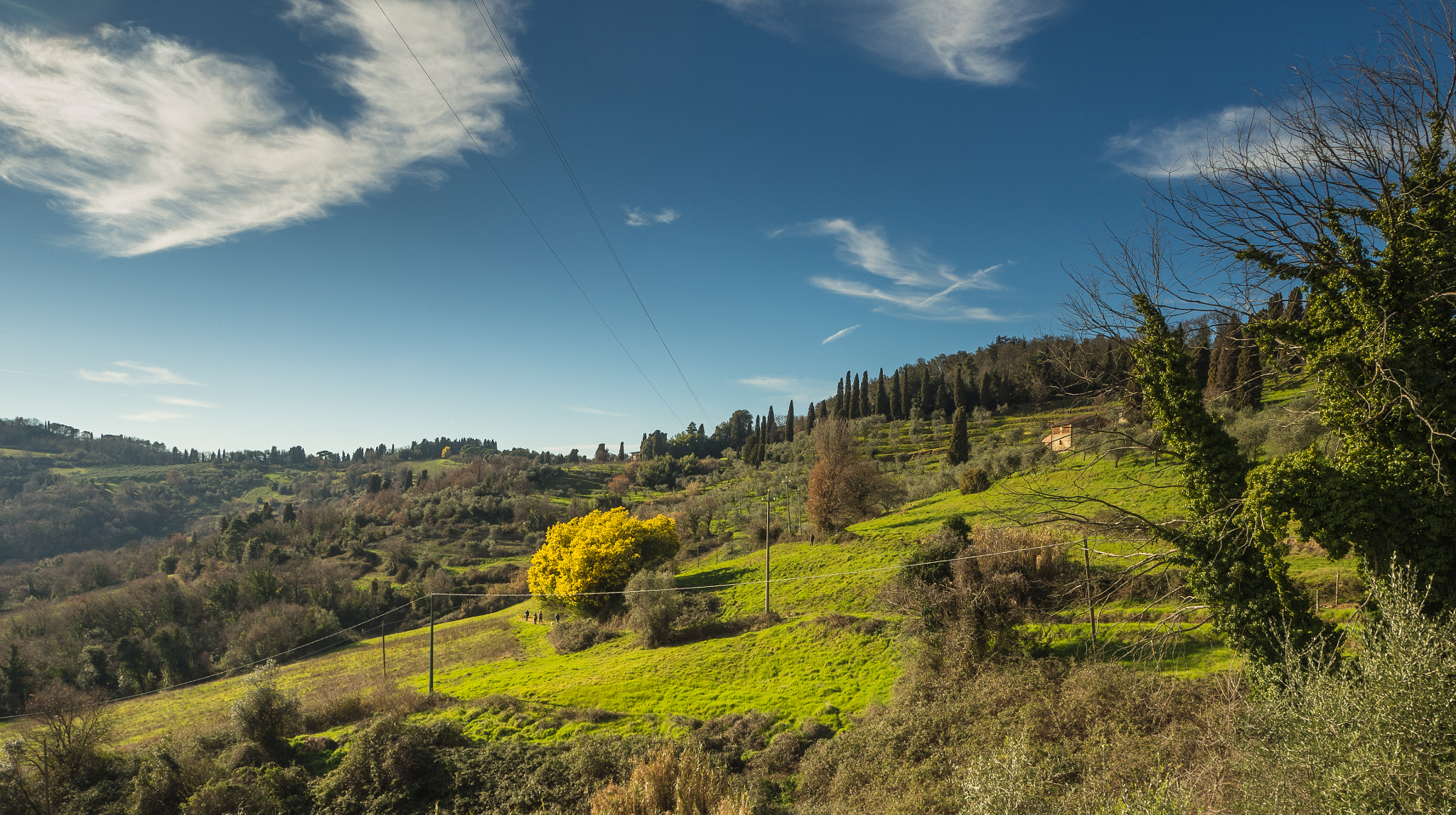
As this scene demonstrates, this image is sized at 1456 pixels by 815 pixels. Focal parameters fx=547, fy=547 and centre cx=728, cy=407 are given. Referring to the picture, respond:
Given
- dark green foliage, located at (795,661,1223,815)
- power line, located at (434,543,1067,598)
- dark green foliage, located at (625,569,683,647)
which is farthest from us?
dark green foliage, located at (625,569,683,647)

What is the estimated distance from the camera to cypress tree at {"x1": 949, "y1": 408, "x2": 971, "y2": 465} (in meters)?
60.2

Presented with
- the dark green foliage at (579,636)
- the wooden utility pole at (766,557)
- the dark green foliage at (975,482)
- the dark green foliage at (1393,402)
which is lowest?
the dark green foliage at (579,636)

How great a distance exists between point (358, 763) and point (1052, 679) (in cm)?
2052

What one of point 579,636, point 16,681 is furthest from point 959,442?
point 16,681

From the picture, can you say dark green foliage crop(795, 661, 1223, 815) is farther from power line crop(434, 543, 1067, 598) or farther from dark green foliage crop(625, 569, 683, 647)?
dark green foliage crop(625, 569, 683, 647)

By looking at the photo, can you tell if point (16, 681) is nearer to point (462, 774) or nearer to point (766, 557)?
point (462, 774)

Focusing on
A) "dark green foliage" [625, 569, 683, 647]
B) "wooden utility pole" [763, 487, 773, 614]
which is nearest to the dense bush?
"dark green foliage" [625, 569, 683, 647]

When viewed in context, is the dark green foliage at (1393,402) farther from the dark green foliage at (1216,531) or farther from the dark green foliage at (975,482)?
the dark green foliage at (975,482)

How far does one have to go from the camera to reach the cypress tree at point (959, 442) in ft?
197

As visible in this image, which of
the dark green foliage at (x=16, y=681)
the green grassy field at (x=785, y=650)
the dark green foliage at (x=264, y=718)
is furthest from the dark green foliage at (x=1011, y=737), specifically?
the dark green foliage at (x=16, y=681)

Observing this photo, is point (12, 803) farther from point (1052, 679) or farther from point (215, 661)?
point (215, 661)

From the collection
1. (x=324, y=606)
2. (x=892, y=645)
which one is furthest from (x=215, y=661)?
(x=892, y=645)

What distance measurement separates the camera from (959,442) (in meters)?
60.7

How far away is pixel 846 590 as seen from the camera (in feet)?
95.2
